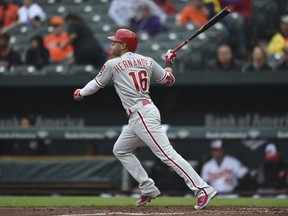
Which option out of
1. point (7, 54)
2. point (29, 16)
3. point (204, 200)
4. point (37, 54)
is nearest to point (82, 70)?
point (37, 54)

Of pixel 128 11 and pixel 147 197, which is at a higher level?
pixel 128 11

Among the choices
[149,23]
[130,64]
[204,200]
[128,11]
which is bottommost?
[204,200]

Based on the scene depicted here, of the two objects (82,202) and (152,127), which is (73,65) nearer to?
(82,202)

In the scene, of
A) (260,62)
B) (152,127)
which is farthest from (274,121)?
(152,127)

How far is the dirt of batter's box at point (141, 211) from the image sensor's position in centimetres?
732

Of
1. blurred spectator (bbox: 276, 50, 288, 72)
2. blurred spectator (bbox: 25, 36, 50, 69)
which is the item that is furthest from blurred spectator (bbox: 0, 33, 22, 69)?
blurred spectator (bbox: 276, 50, 288, 72)

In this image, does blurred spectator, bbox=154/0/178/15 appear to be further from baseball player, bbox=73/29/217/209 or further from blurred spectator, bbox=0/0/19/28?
baseball player, bbox=73/29/217/209

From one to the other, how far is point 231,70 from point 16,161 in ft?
11.9

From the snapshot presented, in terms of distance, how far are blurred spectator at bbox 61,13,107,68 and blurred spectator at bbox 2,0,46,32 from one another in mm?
1781

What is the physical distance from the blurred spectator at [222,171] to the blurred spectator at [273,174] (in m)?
0.27

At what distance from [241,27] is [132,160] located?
5.22 metres

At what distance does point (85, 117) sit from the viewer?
13.6 metres

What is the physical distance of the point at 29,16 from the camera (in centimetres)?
1515

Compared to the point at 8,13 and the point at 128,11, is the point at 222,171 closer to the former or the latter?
the point at 128,11
